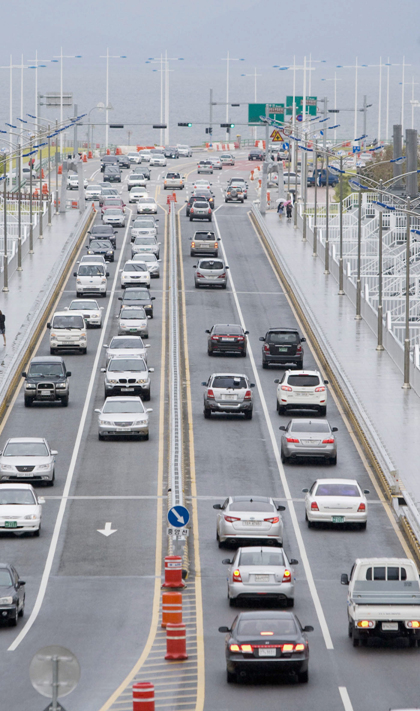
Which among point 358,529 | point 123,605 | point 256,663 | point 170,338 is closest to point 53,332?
point 170,338

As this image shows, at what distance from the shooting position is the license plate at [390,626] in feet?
73.7

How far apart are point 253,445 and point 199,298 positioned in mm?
25869

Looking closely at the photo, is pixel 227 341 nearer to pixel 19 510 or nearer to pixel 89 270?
pixel 89 270

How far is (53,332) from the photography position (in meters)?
52.2

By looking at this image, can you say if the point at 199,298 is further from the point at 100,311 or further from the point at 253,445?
the point at 253,445

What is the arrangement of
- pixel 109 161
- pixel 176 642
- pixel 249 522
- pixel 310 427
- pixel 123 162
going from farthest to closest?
pixel 123 162, pixel 109 161, pixel 310 427, pixel 249 522, pixel 176 642

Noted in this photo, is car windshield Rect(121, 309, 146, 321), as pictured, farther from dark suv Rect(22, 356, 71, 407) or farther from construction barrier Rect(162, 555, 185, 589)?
construction barrier Rect(162, 555, 185, 589)

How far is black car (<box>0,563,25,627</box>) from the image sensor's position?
2392 centimetres

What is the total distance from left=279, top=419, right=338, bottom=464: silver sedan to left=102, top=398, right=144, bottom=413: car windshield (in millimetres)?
5192

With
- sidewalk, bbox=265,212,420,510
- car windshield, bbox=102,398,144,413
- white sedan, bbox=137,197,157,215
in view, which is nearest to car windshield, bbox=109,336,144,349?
sidewalk, bbox=265,212,420,510

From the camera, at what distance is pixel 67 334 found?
5234cm

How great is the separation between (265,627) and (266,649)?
Answer: 15.1 inches

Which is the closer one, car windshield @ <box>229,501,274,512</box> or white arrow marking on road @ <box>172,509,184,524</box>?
white arrow marking on road @ <box>172,509,184,524</box>

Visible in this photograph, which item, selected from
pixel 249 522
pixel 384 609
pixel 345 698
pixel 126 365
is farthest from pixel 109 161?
pixel 345 698
